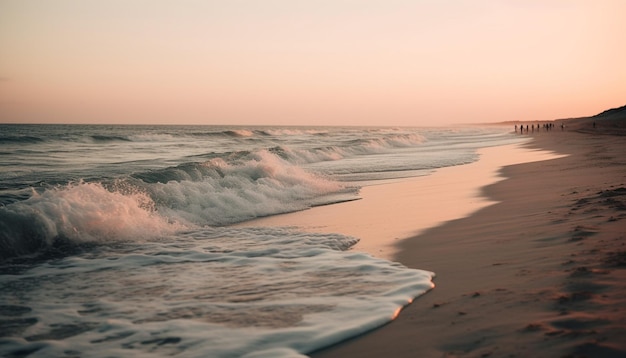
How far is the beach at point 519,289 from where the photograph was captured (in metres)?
3.56

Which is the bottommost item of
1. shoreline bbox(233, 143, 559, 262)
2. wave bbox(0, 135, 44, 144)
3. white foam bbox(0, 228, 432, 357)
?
white foam bbox(0, 228, 432, 357)

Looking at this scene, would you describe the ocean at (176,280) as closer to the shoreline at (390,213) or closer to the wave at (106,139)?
the shoreline at (390,213)

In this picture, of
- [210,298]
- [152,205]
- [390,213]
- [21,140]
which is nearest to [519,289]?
[210,298]

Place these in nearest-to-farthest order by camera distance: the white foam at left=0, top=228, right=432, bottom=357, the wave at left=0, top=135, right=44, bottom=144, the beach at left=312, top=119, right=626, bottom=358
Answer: the beach at left=312, top=119, right=626, bottom=358
the white foam at left=0, top=228, right=432, bottom=357
the wave at left=0, top=135, right=44, bottom=144

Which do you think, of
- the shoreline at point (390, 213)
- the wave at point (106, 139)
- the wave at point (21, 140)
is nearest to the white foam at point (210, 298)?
the shoreline at point (390, 213)

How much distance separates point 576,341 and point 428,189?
10906mm

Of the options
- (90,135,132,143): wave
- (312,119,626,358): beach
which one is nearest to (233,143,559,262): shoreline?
(312,119,626,358): beach

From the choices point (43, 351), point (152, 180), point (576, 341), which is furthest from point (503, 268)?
point (152, 180)

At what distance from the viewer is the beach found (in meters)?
3.56

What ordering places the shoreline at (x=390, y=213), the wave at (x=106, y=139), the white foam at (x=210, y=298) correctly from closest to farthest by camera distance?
the white foam at (x=210, y=298) → the shoreline at (x=390, y=213) → the wave at (x=106, y=139)

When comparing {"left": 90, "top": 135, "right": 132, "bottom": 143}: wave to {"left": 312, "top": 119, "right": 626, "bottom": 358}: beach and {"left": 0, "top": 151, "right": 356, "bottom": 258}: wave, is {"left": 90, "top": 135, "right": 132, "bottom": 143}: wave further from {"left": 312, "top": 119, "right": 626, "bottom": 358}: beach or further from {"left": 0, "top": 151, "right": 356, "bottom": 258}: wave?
{"left": 312, "top": 119, "right": 626, "bottom": 358}: beach

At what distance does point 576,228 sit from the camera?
266 inches

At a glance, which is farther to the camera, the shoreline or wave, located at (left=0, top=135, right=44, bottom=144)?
wave, located at (left=0, top=135, right=44, bottom=144)

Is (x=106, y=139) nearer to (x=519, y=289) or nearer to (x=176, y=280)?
(x=176, y=280)
